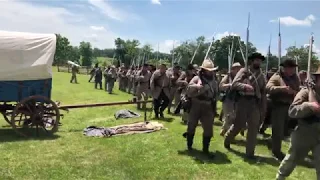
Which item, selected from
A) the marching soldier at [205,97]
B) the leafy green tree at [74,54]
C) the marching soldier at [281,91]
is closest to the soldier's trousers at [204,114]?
the marching soldier at [205,97]

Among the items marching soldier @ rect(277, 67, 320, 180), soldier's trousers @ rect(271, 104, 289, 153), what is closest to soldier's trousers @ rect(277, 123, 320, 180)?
marching soldier @ rect(277, 67, 320, 180)

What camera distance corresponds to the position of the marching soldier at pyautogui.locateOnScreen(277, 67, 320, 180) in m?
5.51

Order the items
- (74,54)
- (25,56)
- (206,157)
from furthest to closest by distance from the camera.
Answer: (74,54)
(25,56)
(206,157)

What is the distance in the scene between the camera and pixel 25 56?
985 cm

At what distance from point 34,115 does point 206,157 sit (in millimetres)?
4514

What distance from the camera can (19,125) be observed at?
10.3m

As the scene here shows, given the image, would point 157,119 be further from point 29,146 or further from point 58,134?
point 29,146

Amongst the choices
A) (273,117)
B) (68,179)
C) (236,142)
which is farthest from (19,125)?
(273,117)

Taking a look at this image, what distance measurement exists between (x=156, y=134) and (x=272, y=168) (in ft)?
11.2

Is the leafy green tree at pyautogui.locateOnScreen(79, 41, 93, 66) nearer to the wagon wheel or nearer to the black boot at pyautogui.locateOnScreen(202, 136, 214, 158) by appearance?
the wagon wheel

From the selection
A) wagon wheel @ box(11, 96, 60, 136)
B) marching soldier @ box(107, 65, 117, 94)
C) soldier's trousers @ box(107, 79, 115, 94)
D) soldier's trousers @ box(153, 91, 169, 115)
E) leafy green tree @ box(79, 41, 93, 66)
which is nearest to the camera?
wagon wheel @ box(11, 96, 60, 136)

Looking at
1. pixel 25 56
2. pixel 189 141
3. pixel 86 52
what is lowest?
pixel 189 141

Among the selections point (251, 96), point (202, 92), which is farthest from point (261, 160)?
point (202, 92)

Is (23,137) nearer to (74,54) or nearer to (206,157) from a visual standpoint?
(206,157)
